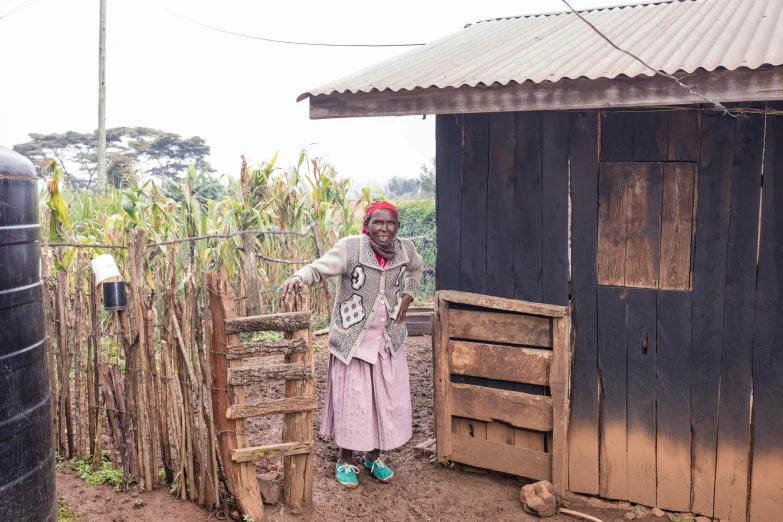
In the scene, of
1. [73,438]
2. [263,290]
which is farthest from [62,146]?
[73,438]

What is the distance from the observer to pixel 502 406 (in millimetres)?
4738

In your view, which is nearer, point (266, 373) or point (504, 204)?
point (266, 373)

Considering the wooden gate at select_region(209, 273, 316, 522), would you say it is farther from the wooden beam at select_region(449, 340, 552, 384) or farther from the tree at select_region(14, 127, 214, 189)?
the tree at select_region(14, 127, 214, 189)

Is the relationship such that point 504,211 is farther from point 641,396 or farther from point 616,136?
point 641,396

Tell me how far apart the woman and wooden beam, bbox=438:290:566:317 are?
1.09ft

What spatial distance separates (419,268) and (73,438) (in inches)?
102

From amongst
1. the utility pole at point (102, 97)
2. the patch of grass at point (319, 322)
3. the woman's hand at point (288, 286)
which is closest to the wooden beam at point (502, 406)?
the woman's hand at point (288, 286)

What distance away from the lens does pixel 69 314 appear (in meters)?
4.46

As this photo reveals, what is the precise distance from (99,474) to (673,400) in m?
3.60

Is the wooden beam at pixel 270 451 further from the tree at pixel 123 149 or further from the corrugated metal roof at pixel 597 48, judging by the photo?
the tree at pixel 123 149

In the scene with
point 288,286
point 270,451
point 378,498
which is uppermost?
point 288,286

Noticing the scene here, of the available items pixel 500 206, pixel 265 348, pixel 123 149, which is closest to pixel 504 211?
pixel 500 206

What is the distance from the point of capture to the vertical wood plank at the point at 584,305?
4320 millimetres

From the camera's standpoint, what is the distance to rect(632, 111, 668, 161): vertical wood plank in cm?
412
